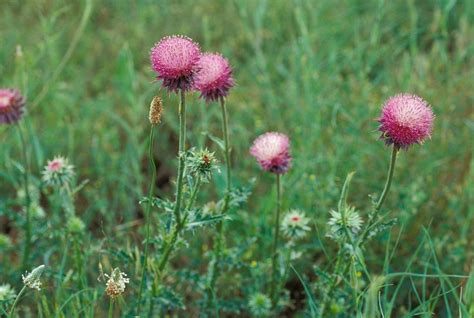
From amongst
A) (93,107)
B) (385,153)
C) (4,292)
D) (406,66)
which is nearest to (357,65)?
(406,66)

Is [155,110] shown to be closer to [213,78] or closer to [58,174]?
[213,78]

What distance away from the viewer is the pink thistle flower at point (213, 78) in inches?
82.0

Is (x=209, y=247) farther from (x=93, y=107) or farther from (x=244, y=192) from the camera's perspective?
(x=93, y=107)

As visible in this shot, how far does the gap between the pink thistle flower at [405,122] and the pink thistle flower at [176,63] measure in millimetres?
588

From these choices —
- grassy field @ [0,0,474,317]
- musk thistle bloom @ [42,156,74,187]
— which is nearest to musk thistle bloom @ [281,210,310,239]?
grassy field @ [0,0,474,317]

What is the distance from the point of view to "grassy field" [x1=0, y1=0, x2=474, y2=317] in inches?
99.4

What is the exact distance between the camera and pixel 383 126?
6.37 ft

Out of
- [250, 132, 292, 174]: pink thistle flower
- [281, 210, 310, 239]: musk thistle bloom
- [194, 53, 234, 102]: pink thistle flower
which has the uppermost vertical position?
[194, 53, 234, 102]: pink thistle flower

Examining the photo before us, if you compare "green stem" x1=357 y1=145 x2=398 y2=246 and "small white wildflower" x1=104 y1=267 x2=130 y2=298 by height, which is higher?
"green stem" x1=357 y1=145 x2=398 y2=246

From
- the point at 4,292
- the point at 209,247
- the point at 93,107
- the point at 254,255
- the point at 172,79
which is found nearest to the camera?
the point at 172,79

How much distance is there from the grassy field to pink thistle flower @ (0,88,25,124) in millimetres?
354

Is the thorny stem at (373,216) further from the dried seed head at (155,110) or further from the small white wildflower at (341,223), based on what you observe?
the dried seed head at (155,110)

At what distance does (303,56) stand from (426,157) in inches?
31.0

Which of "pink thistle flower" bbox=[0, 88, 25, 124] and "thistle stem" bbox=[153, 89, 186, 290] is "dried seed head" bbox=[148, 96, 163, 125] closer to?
"thistle stem" bbox=[153, 89, 186, 290]
